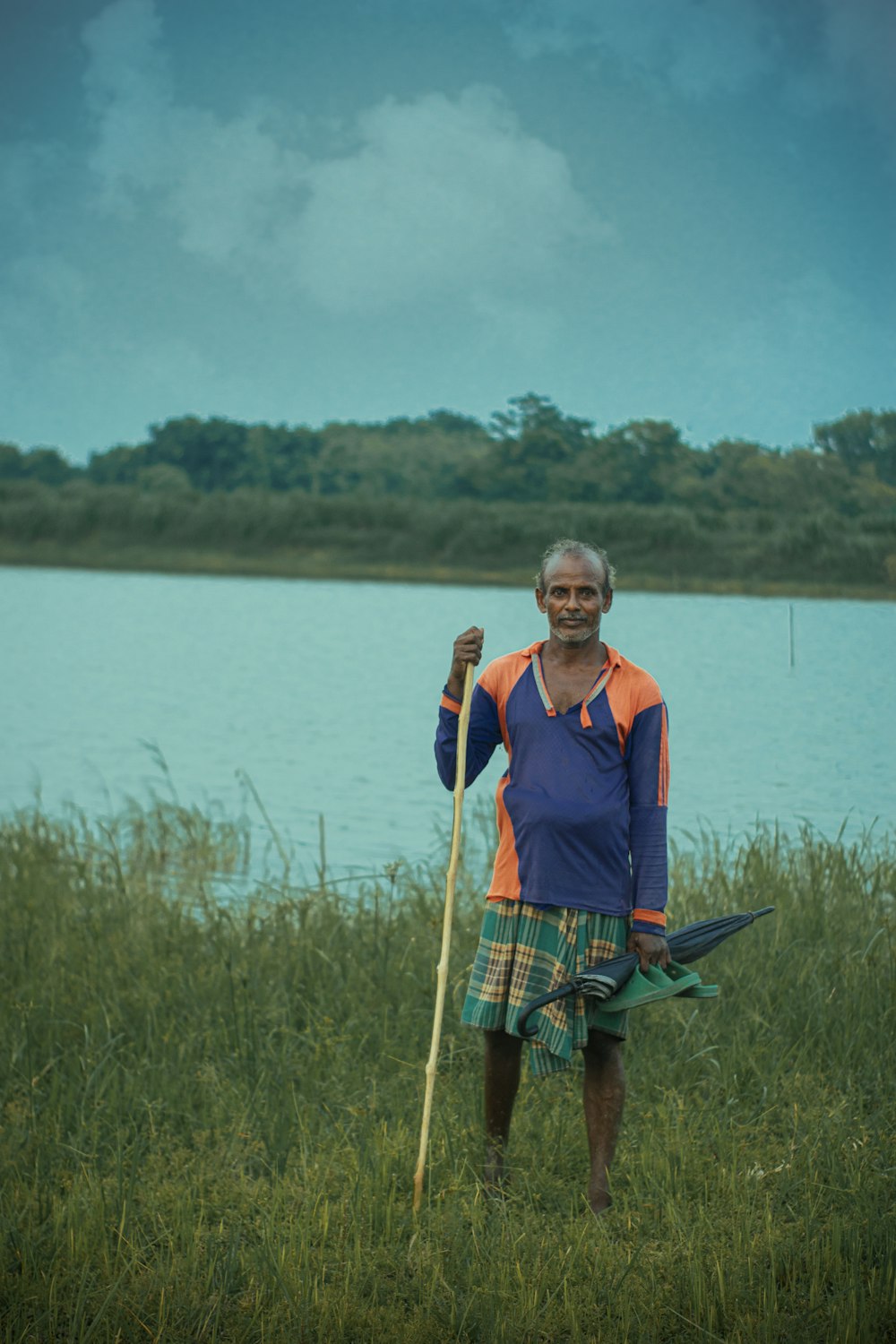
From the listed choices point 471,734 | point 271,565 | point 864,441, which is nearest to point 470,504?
point 271,565

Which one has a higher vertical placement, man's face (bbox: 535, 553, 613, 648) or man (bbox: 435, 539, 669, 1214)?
man's face (bbox: 535, 553, 613, 648)

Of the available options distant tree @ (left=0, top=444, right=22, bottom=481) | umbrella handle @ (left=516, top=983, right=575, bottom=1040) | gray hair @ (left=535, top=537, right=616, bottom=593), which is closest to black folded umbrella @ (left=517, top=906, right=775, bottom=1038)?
umbrella handle @ (left=516, top=983, right=575, bottom=1040)

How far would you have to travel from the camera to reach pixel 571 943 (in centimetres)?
354

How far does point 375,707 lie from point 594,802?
17740mm

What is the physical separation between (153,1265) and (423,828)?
894cm

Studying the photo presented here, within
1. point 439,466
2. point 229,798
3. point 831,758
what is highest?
point 439,466

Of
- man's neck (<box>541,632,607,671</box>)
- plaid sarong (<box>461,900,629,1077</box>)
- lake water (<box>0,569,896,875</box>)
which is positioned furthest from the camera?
lake water (<box>0,569,896,875</box>)

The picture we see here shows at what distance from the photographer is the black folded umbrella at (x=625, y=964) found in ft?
11.2

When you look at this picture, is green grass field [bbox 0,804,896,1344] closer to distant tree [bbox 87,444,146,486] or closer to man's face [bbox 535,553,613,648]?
man's face [bbox 535,553,613,648]

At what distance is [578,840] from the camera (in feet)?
11.6

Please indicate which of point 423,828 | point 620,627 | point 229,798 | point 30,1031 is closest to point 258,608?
point 620,627

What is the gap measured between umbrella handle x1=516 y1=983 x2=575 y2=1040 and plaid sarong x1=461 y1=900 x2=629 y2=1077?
1 centimetres

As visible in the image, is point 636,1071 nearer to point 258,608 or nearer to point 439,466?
point 439,466

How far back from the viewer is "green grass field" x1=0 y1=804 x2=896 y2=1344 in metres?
3.04
